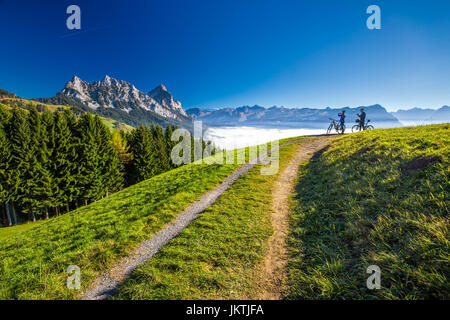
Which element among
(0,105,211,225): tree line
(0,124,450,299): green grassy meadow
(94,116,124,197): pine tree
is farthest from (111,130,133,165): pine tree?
(0,124,450,299): green grassy meadow

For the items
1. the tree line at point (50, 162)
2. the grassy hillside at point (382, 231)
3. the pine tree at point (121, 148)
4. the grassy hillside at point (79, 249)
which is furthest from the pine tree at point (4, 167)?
the grassy hillside at point (382, 231)

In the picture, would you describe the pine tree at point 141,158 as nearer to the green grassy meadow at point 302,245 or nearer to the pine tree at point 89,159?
the pine tree at point 89,159

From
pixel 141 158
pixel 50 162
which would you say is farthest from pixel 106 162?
pixel 50 162

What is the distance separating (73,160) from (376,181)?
3920 cm

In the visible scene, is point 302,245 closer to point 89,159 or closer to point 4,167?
point 89,159

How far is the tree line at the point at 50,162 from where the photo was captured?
23797mm

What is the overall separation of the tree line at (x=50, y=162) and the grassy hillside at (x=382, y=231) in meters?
35.4

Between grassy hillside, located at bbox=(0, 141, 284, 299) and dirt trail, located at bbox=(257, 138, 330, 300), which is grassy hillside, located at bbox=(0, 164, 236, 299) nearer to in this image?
grassy hillside, located at bbox=(0, 141, 284, 299)

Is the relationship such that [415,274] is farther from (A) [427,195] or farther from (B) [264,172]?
(B) [264,172]

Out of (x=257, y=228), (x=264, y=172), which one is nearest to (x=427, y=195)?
(x=257, y=228)

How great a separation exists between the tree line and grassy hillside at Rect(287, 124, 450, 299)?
116ft

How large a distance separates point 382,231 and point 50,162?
1518 inches

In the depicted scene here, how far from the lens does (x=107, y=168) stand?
33219 mm
